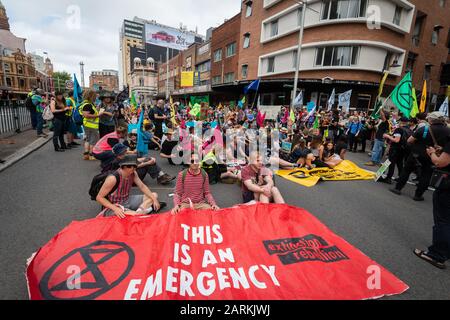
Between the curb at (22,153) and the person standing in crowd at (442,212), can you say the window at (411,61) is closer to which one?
the person standing in crowd at (442,212)

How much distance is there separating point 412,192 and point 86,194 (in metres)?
8.03

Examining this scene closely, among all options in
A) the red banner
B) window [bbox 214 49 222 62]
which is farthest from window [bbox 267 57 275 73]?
the red banner

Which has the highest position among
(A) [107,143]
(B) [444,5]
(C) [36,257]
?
(B) [444,5]

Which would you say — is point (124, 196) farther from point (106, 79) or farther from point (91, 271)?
point (106, 79)

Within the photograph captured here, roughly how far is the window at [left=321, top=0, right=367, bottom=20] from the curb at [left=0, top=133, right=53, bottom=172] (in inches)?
855

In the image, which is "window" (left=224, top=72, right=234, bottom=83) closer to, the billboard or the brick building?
the brick building

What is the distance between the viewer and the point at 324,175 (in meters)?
7.11

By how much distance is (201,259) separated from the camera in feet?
8.59

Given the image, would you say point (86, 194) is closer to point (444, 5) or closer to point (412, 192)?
point (412, 192)

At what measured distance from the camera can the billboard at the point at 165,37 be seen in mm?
81500

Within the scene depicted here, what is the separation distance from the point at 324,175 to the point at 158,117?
678cm

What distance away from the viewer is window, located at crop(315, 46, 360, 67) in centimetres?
1864

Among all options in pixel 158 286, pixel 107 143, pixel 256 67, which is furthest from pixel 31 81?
pixel 158 286

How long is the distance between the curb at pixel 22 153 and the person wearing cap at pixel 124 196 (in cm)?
438
